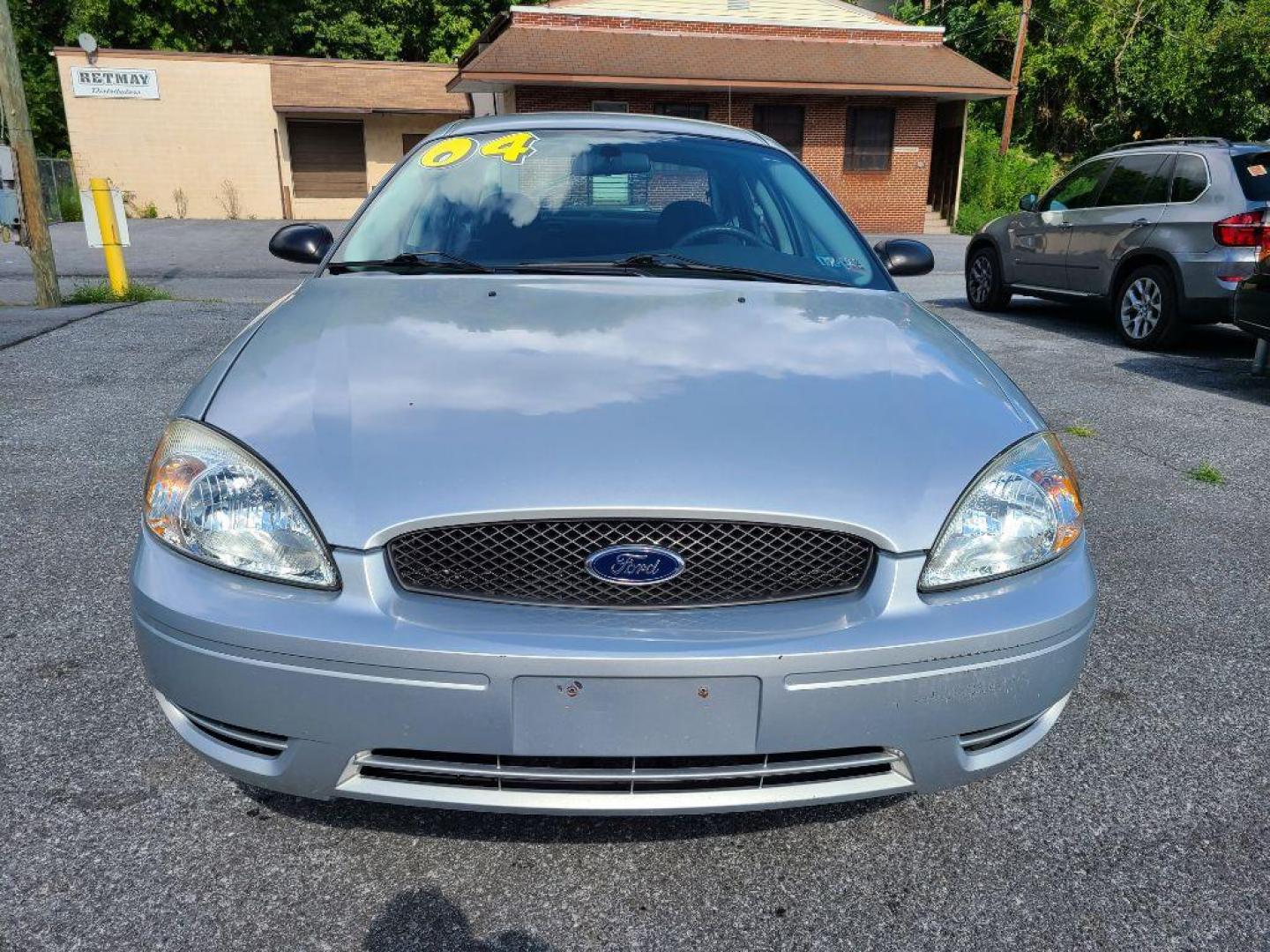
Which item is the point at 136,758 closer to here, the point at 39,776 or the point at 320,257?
the point at 39,776

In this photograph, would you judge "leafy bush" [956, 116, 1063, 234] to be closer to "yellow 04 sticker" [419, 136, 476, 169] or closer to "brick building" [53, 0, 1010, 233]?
"brick building" [53, 0, 1010, 233]

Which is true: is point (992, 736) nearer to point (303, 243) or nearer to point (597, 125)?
point (597, 125)

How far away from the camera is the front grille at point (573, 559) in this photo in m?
1.68

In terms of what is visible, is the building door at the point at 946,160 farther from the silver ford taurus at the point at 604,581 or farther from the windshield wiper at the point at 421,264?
the silver ford taurus at the point at 604,581

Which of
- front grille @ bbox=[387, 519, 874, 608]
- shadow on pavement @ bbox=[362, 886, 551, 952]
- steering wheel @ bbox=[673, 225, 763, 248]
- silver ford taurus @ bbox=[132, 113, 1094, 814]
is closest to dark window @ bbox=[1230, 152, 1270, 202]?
steering wheel @ bbox=[673, 225, 763, 248]

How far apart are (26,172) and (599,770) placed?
9972mm

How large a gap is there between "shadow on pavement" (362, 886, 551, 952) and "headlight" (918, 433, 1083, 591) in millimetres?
980

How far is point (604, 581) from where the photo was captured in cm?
167

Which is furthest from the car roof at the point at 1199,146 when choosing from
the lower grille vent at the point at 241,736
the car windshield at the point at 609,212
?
the lower grille vent at the point at 241,736

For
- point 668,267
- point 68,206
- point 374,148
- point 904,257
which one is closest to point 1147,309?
point 904,257

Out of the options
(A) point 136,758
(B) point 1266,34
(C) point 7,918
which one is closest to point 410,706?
(C) point 7,918

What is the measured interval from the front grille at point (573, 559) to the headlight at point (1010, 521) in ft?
0.81

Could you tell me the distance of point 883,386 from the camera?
2.06 meters

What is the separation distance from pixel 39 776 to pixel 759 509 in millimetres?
1753
